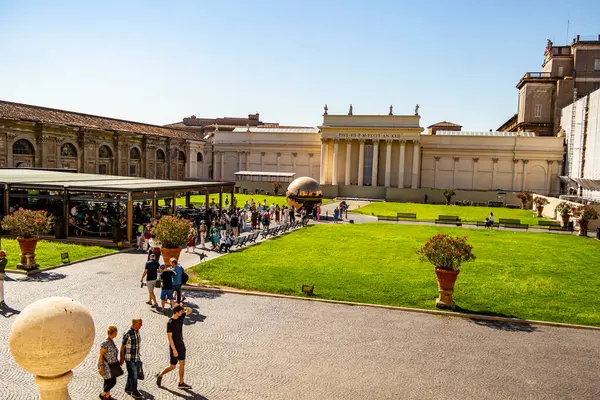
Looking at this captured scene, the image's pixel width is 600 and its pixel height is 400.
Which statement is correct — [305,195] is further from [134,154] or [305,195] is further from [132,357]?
[132,357]

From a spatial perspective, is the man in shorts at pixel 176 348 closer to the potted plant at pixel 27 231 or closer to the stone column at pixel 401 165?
the potted plant at pixel 27 231

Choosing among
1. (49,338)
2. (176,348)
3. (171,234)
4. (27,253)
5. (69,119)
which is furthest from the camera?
(69,119)

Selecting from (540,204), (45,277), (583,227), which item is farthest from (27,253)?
(540,204)

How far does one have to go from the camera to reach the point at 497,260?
22672mm

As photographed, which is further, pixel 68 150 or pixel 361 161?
pixel 361 161

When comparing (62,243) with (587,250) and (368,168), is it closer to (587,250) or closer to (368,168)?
(587,250)

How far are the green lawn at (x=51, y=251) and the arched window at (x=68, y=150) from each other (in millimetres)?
30076

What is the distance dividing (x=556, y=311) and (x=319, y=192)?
27836mm

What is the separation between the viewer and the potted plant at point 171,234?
55.2ft

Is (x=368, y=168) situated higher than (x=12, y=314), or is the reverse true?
(x=368, y=168)

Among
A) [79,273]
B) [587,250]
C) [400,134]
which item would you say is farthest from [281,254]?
[400,134]

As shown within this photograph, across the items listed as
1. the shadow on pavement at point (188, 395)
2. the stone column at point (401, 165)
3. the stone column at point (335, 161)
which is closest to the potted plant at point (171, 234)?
the shadow on pavement at point (188, 395)

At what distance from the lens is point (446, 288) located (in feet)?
47.8

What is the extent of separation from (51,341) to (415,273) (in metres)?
16.2
